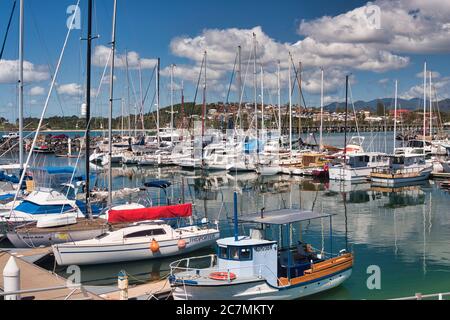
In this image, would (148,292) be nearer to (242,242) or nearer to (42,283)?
(42,283)

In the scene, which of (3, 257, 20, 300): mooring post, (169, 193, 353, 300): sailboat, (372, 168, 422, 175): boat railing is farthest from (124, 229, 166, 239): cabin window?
(372, 168, 422, 175): boat railing

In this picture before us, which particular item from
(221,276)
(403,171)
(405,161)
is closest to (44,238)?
(221,276)

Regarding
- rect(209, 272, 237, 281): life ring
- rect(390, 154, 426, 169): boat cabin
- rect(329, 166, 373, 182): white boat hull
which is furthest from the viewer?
rect(390, 154, 426, 169): boat cabin

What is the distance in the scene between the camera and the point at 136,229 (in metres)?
26.1

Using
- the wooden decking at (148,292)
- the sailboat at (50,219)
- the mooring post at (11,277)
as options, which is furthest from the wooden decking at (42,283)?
the sailboat at (50,219)

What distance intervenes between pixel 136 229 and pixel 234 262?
29.7 feet

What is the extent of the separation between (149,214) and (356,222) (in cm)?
1606

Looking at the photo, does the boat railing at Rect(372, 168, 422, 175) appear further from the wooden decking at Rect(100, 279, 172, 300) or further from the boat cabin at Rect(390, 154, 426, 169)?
the wooden decking at Rect(100, 279, 172, 300)

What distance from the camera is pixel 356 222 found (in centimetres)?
3741

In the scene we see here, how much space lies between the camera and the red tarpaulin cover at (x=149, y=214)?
90.6ft

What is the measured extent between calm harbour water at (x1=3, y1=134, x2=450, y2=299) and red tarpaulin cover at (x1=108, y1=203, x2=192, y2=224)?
280cm

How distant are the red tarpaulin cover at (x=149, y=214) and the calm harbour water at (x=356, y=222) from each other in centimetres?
280

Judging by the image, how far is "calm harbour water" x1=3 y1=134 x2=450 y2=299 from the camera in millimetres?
23547
